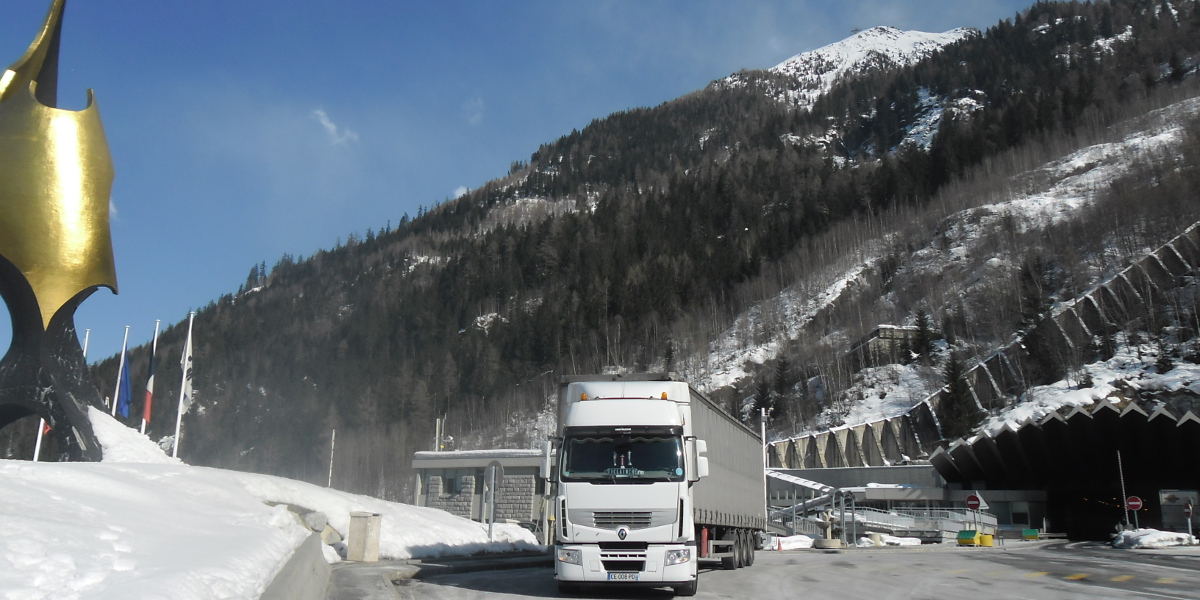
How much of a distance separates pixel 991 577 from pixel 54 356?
2600 cm

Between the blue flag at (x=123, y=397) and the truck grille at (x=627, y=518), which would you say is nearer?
the truck grille at (x=627, y=518)

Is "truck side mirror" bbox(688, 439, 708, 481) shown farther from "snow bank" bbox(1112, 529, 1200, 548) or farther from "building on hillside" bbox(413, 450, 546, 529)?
"snow bank" bbox(1112, 529, 1200, 548)

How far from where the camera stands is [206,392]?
10988cm

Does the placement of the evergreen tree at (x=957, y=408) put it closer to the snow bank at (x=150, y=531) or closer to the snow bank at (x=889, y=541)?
the snow bank at (x=889, y=541)

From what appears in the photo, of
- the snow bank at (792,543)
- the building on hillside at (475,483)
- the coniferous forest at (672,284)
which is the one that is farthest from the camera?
the coniferous forest at (672,284)

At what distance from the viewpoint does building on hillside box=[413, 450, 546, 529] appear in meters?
39.5

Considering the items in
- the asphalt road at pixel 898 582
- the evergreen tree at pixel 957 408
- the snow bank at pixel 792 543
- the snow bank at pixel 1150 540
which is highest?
the evergreen tree at pixel 957 408

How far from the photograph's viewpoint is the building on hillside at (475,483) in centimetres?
3950

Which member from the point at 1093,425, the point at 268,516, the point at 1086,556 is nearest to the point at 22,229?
the point at 268,516

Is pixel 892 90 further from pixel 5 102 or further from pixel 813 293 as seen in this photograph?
pixel 5 102

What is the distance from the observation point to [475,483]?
135ft

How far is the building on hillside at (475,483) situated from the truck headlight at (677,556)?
2640 cm

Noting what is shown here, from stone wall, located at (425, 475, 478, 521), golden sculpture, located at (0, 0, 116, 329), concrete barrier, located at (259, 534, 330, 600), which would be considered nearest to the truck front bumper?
concrete barrier, located at (259, 534, 330, 600)

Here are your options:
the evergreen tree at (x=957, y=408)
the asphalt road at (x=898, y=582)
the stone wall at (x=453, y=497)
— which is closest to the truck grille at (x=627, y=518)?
the asphalt road at (x=898, y=582)
